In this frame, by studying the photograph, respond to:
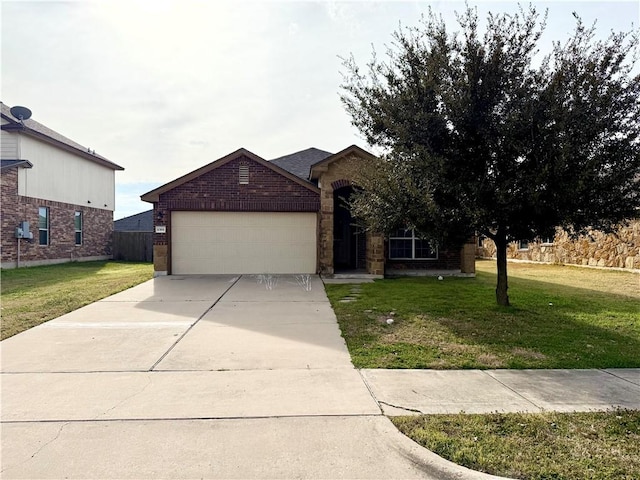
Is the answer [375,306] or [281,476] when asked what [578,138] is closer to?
[375,306]

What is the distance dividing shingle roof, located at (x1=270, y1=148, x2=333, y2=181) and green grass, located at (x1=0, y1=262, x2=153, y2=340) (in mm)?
8130

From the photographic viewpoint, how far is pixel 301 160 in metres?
20.8

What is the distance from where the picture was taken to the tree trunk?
832cm

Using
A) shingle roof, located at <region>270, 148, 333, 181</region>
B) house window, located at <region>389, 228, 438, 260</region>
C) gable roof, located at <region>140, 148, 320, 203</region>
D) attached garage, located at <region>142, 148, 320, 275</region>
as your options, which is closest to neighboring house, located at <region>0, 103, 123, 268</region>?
gable roof, located at <region>140, 148, 320, 203</region>

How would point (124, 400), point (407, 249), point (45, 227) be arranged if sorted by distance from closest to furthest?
point (124, 400) → point (407, 249) → point (45, 227)

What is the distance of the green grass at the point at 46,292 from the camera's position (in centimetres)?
770

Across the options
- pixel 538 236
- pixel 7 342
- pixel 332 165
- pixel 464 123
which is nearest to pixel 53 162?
pixel 332 165

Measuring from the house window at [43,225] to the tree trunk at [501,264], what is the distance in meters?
19.5

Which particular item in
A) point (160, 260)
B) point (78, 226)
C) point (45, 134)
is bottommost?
point (160, 260)

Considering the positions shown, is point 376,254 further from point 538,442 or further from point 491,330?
point 538,442

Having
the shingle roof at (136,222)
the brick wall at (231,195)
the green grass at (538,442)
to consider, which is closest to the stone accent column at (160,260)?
the brick wall at (231,195)

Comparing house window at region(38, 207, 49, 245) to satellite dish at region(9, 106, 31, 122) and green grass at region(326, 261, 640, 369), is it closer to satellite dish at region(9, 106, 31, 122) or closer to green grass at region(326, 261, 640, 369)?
satellite dish at region(9, 106, 31, 122)

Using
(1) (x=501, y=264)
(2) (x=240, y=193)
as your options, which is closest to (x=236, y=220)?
(2) (x=240, y=193)

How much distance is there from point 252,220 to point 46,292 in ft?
21.2
